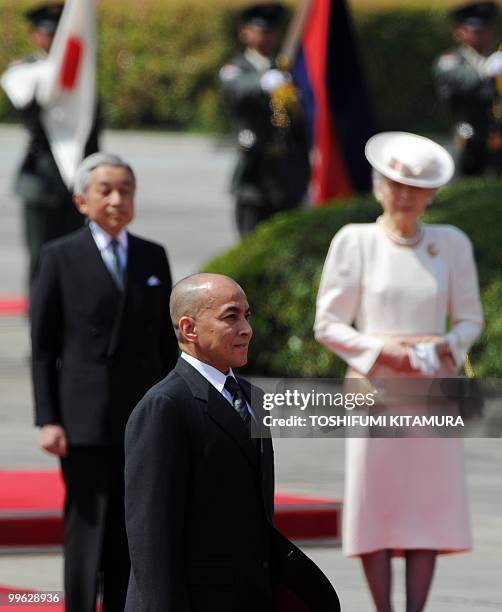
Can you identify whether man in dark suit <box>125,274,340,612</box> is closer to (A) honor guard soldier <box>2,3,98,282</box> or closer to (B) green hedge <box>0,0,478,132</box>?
(A) honor guard soldier <box>2,3,98,282</box>

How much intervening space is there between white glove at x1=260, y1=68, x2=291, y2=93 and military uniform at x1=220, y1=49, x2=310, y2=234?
4 cm

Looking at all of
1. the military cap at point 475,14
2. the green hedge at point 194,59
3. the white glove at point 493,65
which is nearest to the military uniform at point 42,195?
the white glove at point 493,65

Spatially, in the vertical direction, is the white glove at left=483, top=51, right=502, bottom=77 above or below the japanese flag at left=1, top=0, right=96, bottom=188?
below

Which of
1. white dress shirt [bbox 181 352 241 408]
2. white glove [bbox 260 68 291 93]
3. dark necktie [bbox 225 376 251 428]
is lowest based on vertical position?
white glove [bbox 260 68 291 93]

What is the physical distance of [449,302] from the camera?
643cm

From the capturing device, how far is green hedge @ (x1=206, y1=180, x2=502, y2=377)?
1052 cm

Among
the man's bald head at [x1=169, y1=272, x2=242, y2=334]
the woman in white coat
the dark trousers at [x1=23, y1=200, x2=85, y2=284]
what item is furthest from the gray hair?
the dark trousers at [x1=23, y1=200, x2=85, y2=284]

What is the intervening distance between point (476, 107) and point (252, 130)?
248 centimetres

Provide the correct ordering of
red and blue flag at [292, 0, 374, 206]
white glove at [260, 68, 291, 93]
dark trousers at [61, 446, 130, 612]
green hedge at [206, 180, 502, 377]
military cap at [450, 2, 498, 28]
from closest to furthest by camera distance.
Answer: dark trousers at [61, 446, 130, 612] < green hedge at [206, 180, 502, 377] < red and blue flag at [292, 0, 374, 206] < white glove at [260, 68, 291, 93] < military cap at [450, 2, 498, 28]

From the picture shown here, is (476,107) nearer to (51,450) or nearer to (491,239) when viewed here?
(491,239)

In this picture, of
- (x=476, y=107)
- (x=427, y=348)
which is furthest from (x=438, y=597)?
(x=476, y=107)

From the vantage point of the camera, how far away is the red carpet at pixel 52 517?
7.66 metres

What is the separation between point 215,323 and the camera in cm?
434

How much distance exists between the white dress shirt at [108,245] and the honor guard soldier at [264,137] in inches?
287
